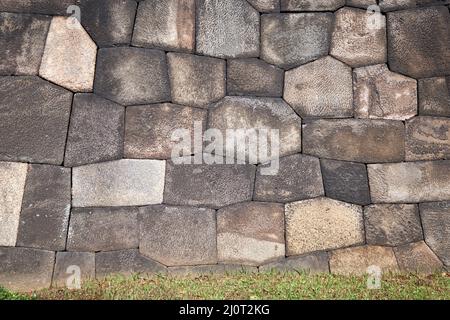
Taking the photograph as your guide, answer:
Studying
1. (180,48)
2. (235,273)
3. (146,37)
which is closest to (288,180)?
(235,273)

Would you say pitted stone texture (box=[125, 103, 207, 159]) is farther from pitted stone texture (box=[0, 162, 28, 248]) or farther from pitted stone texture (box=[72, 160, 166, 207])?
pitted stone texture (box=[0, 162, 28, 248])

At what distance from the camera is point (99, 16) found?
377 centimetres

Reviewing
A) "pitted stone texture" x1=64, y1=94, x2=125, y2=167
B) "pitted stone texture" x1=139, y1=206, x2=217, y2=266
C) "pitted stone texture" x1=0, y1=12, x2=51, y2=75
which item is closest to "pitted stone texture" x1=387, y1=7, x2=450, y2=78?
"pitted stone texture" x1=139, y1=206, x2=217, y2=266

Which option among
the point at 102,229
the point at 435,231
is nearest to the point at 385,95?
the point at 435,231

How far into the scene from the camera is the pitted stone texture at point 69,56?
3684mm

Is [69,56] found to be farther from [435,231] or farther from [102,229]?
[435,231]

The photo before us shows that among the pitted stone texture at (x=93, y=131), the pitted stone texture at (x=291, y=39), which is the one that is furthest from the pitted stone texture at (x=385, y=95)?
the pitted stone texture at (x=93, y=131)

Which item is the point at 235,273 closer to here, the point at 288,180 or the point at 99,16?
the point at 288,180

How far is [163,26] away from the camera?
12.5ft

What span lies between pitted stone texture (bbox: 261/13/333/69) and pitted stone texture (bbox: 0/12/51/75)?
1848 mm

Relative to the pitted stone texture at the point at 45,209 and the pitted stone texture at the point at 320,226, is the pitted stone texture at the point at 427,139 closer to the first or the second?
the pitted stone texture at the point at 320,226

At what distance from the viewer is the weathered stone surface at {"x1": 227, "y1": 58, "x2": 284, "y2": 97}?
3877mm

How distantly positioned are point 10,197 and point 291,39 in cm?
264

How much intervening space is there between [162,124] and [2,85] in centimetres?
129
